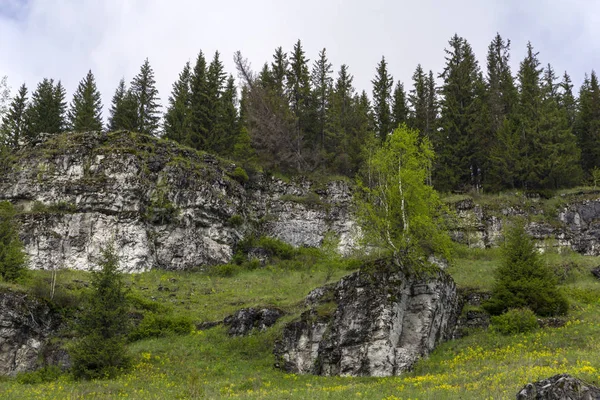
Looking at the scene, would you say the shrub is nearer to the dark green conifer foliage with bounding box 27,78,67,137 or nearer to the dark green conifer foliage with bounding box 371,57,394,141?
the dark green conifer foliage with bounding box 371,57,394,141

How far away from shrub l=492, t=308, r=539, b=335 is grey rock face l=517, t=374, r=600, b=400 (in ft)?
34.8

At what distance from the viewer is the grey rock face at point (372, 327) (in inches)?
789

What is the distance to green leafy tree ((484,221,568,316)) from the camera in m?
22.7

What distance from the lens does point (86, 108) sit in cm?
5722

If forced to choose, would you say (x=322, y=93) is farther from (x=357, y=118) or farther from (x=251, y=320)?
(x=251, y=320)

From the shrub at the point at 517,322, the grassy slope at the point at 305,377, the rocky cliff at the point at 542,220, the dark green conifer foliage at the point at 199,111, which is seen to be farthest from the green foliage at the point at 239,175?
the shrub at the point at 517,322

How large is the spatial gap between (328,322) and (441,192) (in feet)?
106

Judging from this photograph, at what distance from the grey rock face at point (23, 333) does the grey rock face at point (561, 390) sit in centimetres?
2244

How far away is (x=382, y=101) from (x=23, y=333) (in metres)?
49.0

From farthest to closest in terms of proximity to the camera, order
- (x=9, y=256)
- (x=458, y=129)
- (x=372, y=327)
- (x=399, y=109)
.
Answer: (x=399, y=109), (x=458, y=129), (x=9, y=256), (x=372, y=327)

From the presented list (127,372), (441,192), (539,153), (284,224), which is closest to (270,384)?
(127,372)

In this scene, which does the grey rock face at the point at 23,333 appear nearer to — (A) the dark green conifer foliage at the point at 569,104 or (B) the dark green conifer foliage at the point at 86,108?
(B) the dark green conifer foliage at the point at 86,108

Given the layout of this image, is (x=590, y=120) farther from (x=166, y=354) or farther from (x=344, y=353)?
(x=166, y=354)

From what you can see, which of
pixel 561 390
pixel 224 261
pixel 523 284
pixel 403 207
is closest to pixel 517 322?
pixel 523 284
